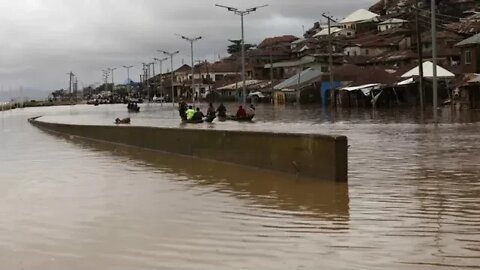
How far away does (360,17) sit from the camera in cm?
14388

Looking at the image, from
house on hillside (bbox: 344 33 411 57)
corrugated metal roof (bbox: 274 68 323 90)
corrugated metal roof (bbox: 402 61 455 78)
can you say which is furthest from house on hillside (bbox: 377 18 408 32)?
corrugated metal roof (bbox: 402 61 455 78)

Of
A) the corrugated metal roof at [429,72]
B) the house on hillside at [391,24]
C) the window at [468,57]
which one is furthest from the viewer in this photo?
the house on hillside at [391,24]

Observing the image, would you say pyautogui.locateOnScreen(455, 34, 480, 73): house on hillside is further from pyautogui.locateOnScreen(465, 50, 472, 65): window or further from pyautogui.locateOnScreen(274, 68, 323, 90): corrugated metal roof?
pyautogui.locateOnScreen(274, 68, 323, 90): corrugated metal roof

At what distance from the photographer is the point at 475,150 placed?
1658 centimetres

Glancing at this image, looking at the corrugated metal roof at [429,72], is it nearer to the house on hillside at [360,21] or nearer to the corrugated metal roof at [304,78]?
the corrugated metal roof at [304,78]

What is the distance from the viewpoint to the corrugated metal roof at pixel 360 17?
140500mm

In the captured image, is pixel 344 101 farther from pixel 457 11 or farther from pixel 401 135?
pixel 457 11

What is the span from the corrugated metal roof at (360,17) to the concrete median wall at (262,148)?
123m

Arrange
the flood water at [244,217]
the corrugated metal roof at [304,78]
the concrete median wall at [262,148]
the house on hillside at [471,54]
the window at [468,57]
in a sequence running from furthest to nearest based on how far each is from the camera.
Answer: the corrugated metal roof at [304,78] → the window at [468,57] → the house on hillside at [471,54] → the concrete median wall at [262,148] → the flood water at [244,217]

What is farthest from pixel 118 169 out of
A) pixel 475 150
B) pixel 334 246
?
pixel 334 246

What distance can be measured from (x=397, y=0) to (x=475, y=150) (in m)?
138

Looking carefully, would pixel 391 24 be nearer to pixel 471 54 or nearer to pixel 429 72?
pixel 429 72

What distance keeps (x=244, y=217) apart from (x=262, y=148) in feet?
16.9

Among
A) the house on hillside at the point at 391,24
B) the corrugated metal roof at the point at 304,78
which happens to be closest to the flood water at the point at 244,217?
the corrugated metal roof at the point at 304,78
